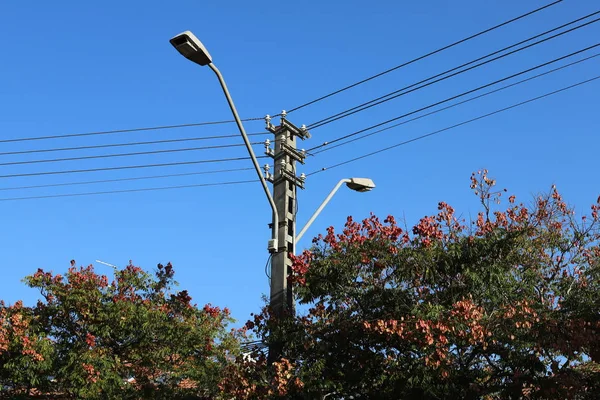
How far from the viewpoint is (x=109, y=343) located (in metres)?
17.6

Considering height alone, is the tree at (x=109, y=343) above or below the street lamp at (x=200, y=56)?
below

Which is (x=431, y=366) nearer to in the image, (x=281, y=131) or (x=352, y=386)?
(x=352, y=386)

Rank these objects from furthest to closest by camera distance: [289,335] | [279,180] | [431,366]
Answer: [279,180], [289,335], [431,366]

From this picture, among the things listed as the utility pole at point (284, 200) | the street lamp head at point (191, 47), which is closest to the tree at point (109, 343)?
the utility pole at point (284, 200)

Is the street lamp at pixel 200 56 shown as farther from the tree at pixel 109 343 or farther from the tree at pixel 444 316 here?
the tree at pixel 109 343

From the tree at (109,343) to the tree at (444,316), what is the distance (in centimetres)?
462

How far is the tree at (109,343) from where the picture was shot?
16.5 meters

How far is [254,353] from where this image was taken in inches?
503

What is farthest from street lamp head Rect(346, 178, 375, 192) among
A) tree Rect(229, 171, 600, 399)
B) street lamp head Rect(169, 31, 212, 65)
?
street lamp head Rect(169, 31, 212, 65)

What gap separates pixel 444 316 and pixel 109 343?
30.6ft

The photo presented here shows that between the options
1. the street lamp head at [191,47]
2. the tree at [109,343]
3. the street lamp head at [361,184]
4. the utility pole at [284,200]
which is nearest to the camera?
the street lamp head at [191,47]

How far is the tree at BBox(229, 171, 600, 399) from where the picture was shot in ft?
37.3

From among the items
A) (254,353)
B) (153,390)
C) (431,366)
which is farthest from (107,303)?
(431,366)

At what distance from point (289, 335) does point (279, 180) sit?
2983 mm
